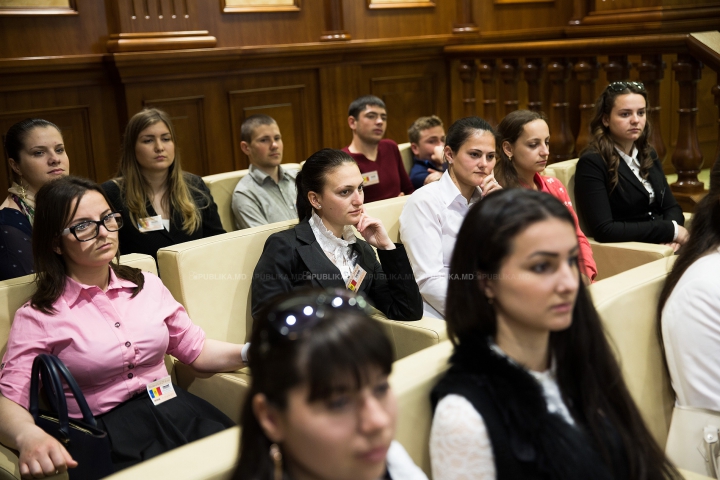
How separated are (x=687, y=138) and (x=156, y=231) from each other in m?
3.05

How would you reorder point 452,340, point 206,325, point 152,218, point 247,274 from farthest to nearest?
point 152,218 → point 247,274 → point 206,325 → point 452,340

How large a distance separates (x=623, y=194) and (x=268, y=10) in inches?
108

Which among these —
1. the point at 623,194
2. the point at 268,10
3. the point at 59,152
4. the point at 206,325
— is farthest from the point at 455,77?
the point at 206,325

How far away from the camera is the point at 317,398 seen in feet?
2.84

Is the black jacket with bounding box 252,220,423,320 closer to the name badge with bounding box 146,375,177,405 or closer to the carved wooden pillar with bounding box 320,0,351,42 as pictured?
the name badge with bounding box 146,375,177,405

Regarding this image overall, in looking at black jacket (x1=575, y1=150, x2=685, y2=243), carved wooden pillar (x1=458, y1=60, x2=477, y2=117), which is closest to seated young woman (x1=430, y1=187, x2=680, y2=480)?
black jacket (x1=575, y1=150, x2=685, y2=243)

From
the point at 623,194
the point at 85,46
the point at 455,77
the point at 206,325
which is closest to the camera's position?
the point at 206,325

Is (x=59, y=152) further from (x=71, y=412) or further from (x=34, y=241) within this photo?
(x=71, y=412)

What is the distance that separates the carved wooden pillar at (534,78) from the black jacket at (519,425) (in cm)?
382

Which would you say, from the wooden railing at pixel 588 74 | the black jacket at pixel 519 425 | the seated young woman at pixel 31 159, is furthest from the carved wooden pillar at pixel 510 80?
the black jacket at pixel 519 425

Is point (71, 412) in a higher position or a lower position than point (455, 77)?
lower

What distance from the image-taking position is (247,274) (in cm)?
250

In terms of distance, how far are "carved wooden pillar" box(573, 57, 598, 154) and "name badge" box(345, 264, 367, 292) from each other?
105 inches

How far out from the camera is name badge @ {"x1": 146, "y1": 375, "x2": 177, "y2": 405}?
6.50 ft
